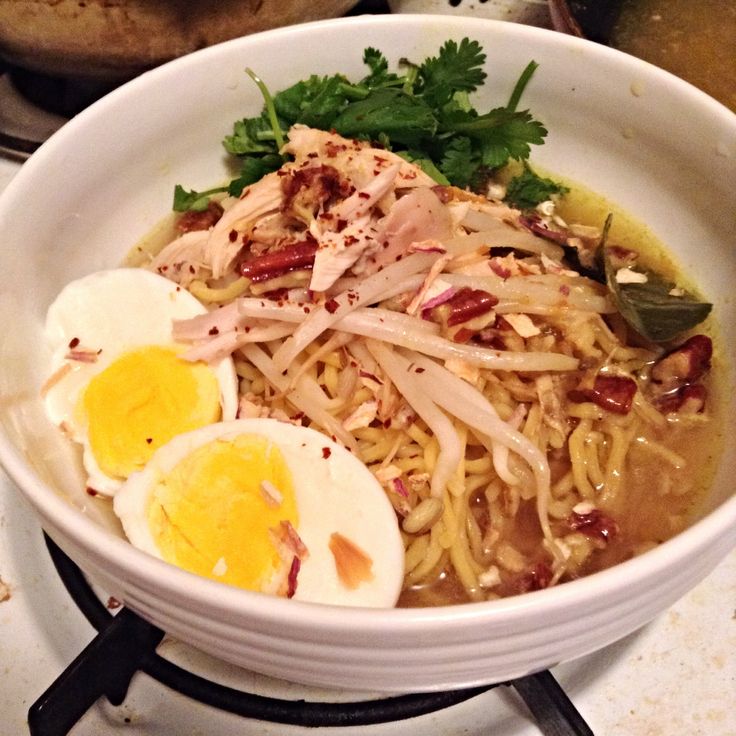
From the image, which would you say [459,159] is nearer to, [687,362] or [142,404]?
[687,362]

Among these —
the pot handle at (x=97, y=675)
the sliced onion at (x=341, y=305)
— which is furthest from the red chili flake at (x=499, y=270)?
the pot handle at (x=97, y=675)

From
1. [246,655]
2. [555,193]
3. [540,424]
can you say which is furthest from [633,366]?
[246,655]

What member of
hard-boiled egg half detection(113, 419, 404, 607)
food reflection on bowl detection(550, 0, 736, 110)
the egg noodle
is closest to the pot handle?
hard-boiled egg half detection(113, 419, 404, 607)

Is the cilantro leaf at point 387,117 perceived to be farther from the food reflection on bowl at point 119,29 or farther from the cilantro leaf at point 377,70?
the food reflection on bowl at point 119,29

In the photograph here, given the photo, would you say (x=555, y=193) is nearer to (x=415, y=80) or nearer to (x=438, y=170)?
(x=438, y=170)

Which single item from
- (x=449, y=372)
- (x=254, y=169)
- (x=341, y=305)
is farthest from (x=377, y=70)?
(x=449, y=372)

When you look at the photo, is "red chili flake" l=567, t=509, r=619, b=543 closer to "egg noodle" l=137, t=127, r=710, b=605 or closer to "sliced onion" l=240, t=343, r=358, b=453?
"egg noodle" l=137, t=127, r=710, b=605
